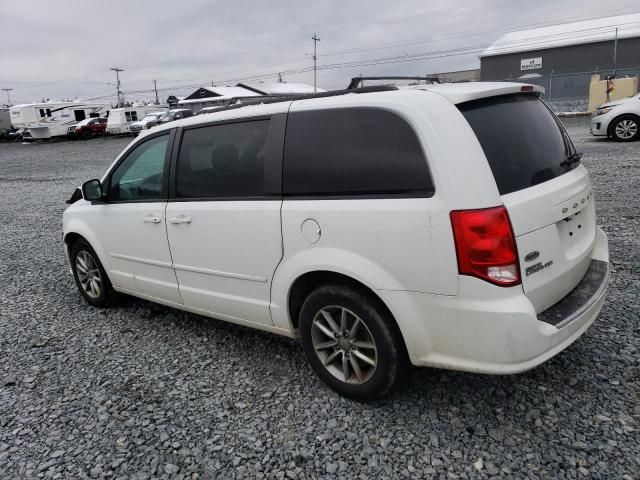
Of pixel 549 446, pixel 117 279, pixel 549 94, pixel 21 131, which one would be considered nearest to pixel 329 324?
pixel 549 446

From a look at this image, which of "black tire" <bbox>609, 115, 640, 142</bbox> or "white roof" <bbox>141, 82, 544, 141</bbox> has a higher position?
"white roof" <bbox>141, 82, 544, 141</bbox>

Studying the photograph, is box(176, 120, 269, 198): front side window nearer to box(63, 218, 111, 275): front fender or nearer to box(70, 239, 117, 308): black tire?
box(63, 218, 111, 275): front fender

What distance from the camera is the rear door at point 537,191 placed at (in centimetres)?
250

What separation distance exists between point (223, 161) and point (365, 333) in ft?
4.97

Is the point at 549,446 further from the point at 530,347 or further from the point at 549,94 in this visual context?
the point at 549,94

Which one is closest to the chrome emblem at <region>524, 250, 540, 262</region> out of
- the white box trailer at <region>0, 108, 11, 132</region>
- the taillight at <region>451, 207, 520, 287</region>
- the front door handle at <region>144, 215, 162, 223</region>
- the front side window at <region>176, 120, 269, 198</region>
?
the taillight at <region>451, 207, 520, 287</region>

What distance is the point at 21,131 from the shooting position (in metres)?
45.5

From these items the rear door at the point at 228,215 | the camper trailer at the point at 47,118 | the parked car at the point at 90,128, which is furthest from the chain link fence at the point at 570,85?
the camper trailer at the point at 47,118

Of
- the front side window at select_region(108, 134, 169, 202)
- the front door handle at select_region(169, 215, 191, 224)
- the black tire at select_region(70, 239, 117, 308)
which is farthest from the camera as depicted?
the black tire at select_region(70, 239, 117, 308)

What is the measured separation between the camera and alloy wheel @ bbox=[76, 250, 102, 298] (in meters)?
4.77

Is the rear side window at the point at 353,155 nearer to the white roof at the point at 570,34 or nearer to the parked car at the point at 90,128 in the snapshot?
the parked car at the point at 90,128

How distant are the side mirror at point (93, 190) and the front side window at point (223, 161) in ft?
3.44

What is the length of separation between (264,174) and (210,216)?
52 cm

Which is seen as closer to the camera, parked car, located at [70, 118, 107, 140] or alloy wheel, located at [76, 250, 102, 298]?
alloy wheel, located at [76, 250, 102, 298]
